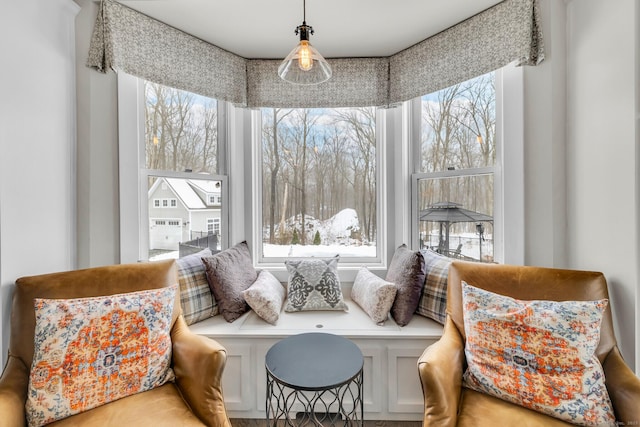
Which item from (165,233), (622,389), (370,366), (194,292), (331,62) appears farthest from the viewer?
(331,62)

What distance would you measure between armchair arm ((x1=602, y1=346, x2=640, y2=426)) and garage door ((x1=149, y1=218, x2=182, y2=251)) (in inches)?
93.7

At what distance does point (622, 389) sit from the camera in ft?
3.31

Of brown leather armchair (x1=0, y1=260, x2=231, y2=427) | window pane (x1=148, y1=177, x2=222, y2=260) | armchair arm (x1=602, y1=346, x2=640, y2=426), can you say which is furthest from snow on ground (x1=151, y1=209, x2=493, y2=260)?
armchair arm (x1=602, y1=346, x2=640, y2=426)

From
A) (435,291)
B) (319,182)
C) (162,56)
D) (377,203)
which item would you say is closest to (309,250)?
(319,182)

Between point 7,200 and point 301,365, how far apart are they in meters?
1.49

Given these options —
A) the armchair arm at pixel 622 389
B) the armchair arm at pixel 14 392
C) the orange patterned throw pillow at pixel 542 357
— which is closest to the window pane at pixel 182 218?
the armchair arm at pixel 14 392

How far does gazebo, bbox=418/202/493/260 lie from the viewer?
1.88 m

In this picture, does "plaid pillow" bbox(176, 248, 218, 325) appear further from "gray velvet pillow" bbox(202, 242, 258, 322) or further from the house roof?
the house roof

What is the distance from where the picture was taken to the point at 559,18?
1.47m

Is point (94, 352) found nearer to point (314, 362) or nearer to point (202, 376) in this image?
point (202, 376)

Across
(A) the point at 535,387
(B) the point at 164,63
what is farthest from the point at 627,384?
(B) the point at 164,63

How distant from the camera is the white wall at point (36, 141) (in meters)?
1.20

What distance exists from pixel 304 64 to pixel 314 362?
1330 millimetres

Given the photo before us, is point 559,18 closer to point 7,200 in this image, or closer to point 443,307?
point 443,307
